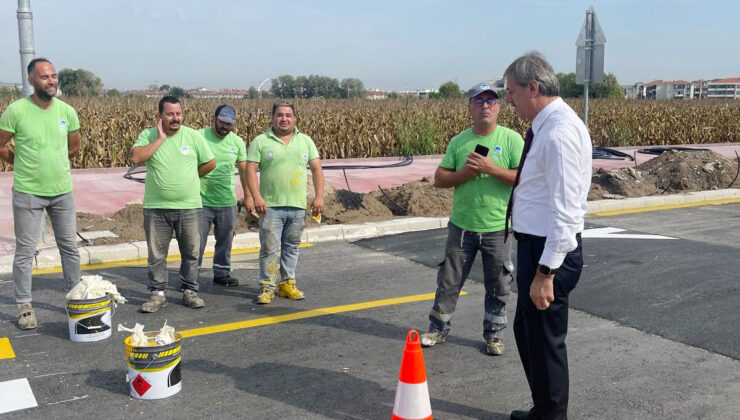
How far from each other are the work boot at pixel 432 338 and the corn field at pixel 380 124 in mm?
13636

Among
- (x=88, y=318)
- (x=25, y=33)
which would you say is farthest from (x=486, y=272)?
(x=25, y=33)

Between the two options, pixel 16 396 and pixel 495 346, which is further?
pixel 495 346

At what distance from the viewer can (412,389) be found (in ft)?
12.5

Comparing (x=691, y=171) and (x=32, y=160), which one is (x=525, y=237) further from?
(x=691, y=171)

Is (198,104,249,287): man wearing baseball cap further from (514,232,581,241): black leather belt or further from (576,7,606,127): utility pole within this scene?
(576,7,606,127): utility pole

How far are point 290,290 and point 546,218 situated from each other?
3.66 metres

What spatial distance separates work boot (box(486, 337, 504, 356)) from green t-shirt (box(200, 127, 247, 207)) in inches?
132

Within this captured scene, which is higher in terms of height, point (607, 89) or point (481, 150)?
point (607, 89)

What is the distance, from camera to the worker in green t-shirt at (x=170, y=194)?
639 centimetres

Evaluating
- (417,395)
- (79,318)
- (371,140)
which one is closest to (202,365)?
(79,318)

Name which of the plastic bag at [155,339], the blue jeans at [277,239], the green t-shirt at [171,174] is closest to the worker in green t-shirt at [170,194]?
the green t-shirt at [171,174]

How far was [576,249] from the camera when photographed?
3.71m

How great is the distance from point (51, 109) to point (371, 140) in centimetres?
1570

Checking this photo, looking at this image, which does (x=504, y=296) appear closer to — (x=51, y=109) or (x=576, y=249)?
(x=576, y=249)
